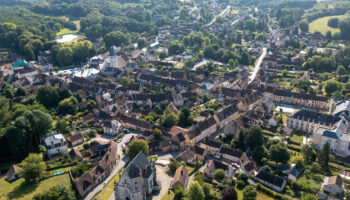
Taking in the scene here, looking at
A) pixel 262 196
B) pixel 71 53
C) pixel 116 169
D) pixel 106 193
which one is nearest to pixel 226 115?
pixel 262 196

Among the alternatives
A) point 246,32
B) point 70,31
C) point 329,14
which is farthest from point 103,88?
point 329,14

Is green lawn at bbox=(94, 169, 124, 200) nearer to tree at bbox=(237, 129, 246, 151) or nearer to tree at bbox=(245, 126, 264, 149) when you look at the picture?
tree at bbox=(237, 129, 246, 151)

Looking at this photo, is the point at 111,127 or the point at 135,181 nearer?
the point at 135,181

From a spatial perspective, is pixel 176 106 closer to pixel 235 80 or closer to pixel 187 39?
pixel 235 80

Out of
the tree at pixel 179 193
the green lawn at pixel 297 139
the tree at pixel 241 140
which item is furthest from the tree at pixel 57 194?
the green lawn at pixel 297 139

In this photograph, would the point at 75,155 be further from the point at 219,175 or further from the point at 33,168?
the point at 219,175

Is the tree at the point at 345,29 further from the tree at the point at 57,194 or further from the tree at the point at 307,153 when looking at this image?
the tree at the point at 57,194
